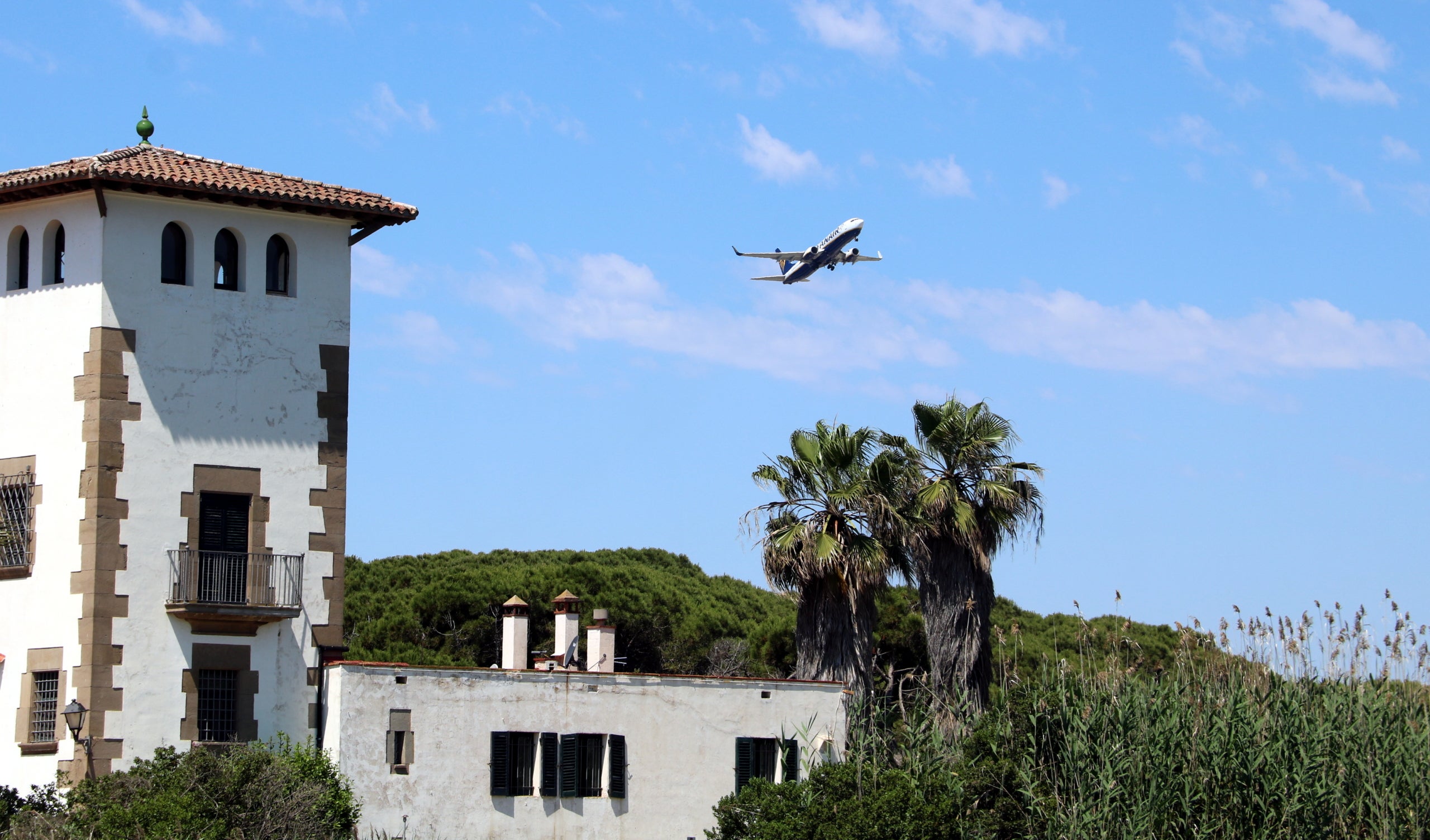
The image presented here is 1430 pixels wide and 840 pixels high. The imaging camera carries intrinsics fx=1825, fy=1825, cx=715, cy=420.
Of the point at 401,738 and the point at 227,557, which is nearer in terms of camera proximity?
the point at 401,738

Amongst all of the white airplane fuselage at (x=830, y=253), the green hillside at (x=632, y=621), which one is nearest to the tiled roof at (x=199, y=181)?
the green hillside at (x=632, y=621)

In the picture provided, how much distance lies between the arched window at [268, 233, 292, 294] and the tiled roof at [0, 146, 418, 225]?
28.1 inches

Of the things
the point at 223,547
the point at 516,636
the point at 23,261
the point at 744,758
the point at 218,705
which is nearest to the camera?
the point at 218,705

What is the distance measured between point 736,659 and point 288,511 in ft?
66.2

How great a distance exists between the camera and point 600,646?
99.5ft

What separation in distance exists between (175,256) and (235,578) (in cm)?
504

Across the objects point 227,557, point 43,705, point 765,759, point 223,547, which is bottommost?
point 765,759

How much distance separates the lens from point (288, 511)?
2800cm

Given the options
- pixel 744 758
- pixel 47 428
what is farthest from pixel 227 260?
pixel 744 758

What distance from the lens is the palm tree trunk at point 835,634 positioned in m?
32.0

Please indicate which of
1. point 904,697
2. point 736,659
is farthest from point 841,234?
point 904,697

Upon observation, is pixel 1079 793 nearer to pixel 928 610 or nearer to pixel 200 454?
pixel 928 610

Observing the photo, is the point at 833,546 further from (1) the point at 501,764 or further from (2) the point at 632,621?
(2) the point at 632,621

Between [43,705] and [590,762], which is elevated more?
[43,705]
